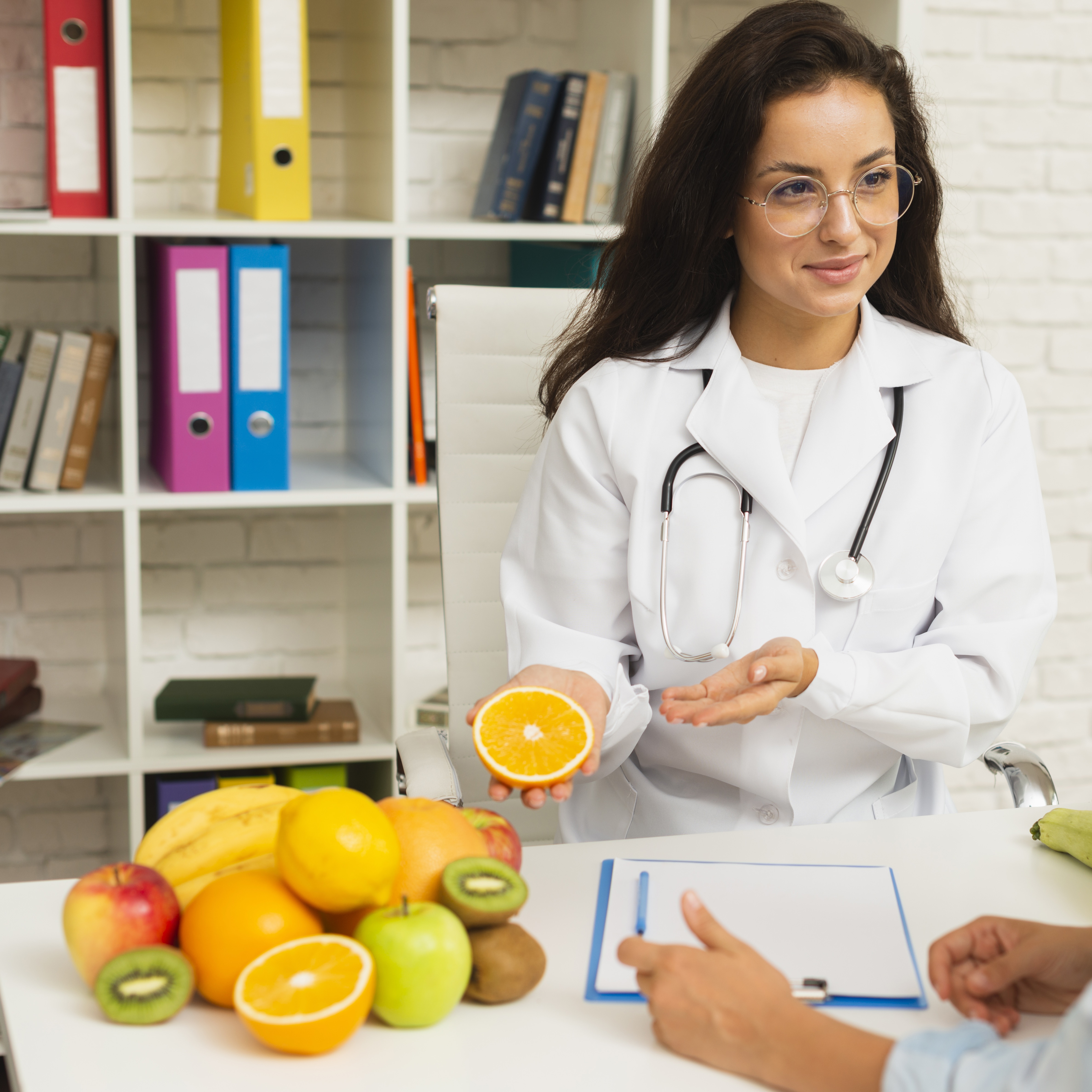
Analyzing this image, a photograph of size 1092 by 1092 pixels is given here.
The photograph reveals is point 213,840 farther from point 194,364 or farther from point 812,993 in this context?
point 194,364

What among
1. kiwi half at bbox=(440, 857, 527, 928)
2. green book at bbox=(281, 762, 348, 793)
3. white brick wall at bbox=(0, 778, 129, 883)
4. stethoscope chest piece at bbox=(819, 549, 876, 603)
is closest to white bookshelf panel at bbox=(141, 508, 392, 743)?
green book at bbox=(281, 762, 348, 793)

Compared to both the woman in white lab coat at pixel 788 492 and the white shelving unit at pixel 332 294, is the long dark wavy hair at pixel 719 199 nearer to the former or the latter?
the woman in white lab coat at pixel 788 492

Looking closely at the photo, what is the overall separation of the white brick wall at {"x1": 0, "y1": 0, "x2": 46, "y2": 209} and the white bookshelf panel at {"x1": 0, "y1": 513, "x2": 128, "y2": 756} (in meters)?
0.57

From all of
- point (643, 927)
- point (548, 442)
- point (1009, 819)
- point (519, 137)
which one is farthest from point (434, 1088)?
point (519, 137)

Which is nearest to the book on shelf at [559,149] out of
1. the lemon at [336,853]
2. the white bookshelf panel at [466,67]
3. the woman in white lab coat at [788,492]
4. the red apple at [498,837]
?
the white bookshelf panel at [466,67]

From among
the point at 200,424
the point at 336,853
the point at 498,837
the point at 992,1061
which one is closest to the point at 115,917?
the point at 336,853

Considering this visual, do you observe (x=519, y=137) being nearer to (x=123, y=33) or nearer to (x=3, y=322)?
(x=123, y=33)

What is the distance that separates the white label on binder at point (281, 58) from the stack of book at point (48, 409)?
47cm

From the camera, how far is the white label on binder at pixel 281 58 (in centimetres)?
189

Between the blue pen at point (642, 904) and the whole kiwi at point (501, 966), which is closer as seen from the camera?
the whole kiwi at point (501, 966)

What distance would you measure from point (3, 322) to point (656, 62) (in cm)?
121

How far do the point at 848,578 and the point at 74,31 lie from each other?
1.40 m

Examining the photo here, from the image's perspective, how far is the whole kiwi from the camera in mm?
795

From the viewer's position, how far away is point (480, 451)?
161cm
